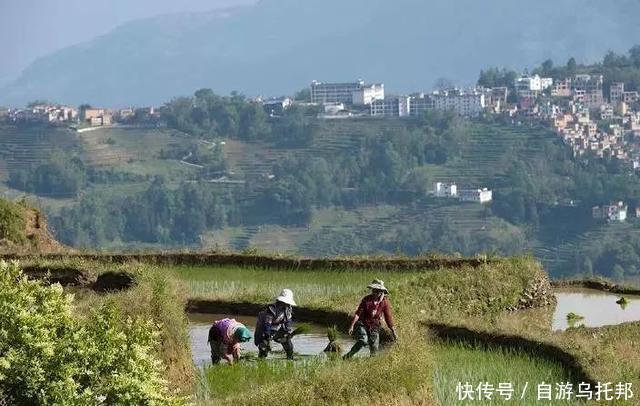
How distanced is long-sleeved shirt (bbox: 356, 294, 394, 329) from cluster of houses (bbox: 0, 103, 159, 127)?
365 feet

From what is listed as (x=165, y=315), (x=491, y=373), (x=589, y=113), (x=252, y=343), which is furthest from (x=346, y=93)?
(x=165, y=315)

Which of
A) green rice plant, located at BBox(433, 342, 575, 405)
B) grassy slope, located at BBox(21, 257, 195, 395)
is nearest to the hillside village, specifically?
green rice plant, located at BBox(433, 342, 575, 405)

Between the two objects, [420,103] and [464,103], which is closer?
[464,103]

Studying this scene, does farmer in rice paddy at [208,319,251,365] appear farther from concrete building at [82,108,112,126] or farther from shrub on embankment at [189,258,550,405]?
concrete building at [82,108,112,126]

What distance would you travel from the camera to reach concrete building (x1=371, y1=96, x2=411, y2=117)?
149m

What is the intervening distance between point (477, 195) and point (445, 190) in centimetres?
421

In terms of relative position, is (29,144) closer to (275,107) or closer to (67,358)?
(275,107)

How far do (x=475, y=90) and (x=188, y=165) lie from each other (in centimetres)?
4684

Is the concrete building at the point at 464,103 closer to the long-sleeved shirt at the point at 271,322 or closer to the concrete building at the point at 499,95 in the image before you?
the concrete building at the point at 499,95

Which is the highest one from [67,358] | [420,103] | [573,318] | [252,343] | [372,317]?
[67,358]

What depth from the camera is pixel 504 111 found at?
450 ft

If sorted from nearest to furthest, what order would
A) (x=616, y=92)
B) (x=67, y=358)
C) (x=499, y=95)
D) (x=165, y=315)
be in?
(x=67, y=358) < (x=165, y=315) < (x=499, y=95) < (x=616, y=92)

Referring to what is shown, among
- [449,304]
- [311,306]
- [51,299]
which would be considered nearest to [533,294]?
[449,304]

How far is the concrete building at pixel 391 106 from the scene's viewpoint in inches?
5876
